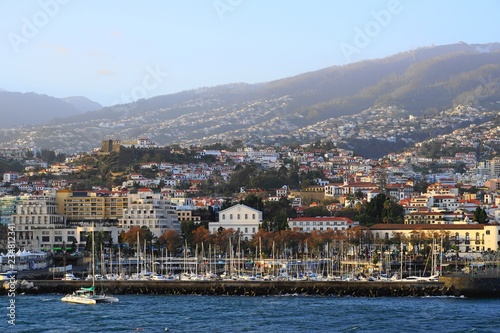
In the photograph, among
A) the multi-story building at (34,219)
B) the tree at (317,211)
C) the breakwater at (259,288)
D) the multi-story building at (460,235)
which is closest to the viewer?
the breakwater at (259,288)

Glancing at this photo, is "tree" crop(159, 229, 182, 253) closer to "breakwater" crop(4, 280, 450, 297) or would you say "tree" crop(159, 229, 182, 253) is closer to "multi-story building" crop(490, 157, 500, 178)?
"breakwater" crop(4, 280, 450, 297)

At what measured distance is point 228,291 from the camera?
61219 millimetres

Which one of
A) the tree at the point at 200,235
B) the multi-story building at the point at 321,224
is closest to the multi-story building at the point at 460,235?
the multi-story building at the point at 321,224

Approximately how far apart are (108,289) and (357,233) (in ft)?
88.8

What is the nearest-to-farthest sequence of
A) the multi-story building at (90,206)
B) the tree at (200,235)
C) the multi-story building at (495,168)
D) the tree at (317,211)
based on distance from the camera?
the tree at (200,235)
the multi-story building at (90,206)
the tree at (317,211)
the multi-story building at (495,168)

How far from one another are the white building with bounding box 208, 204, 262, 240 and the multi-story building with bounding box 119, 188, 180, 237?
3.80 m

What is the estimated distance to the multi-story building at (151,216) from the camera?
93.2 metres

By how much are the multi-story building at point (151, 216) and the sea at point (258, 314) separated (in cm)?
3285

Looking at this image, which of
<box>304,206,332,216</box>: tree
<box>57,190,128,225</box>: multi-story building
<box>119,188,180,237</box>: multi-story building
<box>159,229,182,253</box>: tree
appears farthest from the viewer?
<box>304,206,332,216</box>: tree

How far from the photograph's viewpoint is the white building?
3575 inches

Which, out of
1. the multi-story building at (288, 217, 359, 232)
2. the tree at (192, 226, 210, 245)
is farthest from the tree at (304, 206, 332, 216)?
the tree at (192, 226, 210, 245)

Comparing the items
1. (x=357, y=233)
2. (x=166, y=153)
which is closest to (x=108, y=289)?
(x=357, y=233)

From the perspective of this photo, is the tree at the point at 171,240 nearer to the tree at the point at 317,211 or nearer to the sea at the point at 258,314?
the tree at the point at 317,211

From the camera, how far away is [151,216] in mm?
93812
